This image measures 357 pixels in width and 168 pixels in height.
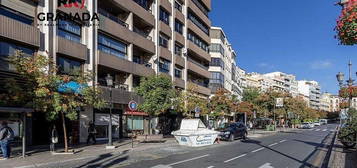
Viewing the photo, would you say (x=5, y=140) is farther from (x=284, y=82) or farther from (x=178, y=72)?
(x=284, y=82)

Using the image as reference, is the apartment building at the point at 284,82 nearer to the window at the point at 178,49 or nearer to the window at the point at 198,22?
the window at the point at 198,22

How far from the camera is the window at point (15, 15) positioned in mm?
18461

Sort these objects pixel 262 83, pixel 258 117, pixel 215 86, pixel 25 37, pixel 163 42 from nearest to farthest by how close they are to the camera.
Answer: pixel 25 37, pixel 163 42, pixel 215 86, pixel 258 117, pixel 262 83

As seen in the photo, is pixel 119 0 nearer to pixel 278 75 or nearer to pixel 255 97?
pixel 255 97

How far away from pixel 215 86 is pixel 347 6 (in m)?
53.5

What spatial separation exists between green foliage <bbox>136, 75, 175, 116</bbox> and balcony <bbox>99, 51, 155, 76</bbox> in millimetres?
2003

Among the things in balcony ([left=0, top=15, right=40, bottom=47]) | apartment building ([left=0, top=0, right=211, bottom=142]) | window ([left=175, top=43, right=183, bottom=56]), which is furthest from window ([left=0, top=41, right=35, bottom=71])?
window ([left=175, top=43, right=183, bottom=56])

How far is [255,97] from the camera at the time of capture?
71.1 meters

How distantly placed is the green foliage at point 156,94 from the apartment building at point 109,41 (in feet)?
6.57

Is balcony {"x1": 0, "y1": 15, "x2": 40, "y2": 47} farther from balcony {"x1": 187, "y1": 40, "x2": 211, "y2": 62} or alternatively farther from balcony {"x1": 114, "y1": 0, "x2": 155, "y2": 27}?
balcony {"x1": 187, "y1": 40, "x2": 211, "y2": 62}

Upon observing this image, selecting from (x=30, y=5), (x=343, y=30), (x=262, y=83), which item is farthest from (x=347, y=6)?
(x=262, y=83)

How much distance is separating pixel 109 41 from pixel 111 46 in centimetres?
47

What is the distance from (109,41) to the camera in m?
28.0

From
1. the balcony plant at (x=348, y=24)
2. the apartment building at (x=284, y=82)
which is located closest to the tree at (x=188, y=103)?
the balcony plant at (x=348, y=24)
